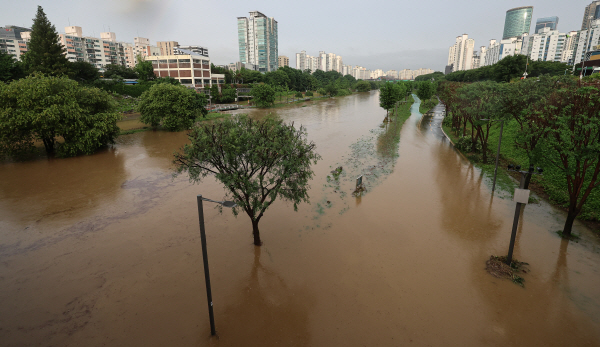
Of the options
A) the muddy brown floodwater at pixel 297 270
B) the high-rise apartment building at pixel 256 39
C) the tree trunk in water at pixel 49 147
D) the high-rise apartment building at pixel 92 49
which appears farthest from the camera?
the high-rise apartment building at pixel 256 39

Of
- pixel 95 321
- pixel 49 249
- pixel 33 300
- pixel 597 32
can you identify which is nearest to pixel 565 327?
pixel 95 321

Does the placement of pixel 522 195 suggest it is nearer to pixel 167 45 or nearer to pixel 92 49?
pixel 92 49

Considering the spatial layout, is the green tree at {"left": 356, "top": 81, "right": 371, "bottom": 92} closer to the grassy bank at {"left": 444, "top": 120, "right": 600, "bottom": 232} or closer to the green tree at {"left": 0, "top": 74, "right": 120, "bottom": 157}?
the grassy bank at {"left": 444, "top": 120, "right": 600, "bottom": 232}

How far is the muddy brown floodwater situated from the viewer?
295 inches

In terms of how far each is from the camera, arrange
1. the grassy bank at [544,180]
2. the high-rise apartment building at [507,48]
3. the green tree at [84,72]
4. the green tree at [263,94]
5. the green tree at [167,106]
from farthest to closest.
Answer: the high-rise apartment building at [507,48]
the green tree at [263,94]
the green tree at [84,72]
the green tree at [167,106]
the grassy bank at [544,180]

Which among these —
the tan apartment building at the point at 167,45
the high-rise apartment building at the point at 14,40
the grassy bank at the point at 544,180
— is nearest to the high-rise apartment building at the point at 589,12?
the grassy bank at the point at 544,180

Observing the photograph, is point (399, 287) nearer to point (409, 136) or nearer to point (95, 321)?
point (95, 321)

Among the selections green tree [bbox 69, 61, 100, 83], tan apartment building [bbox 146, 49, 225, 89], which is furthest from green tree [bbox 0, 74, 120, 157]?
tan apartment building [bbox 146, 49, 225, 89]

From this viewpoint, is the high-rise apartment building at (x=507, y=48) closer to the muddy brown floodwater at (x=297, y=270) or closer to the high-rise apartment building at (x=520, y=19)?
the high-rise apartment building at (x=520, y=19)

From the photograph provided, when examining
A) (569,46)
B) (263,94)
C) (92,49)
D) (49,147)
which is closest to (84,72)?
(263,94)

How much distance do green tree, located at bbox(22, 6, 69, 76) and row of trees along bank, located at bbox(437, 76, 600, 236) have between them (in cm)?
5502

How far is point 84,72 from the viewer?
5275cm

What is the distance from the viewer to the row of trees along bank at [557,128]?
9.82 m

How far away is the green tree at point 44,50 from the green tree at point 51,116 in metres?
28.2
